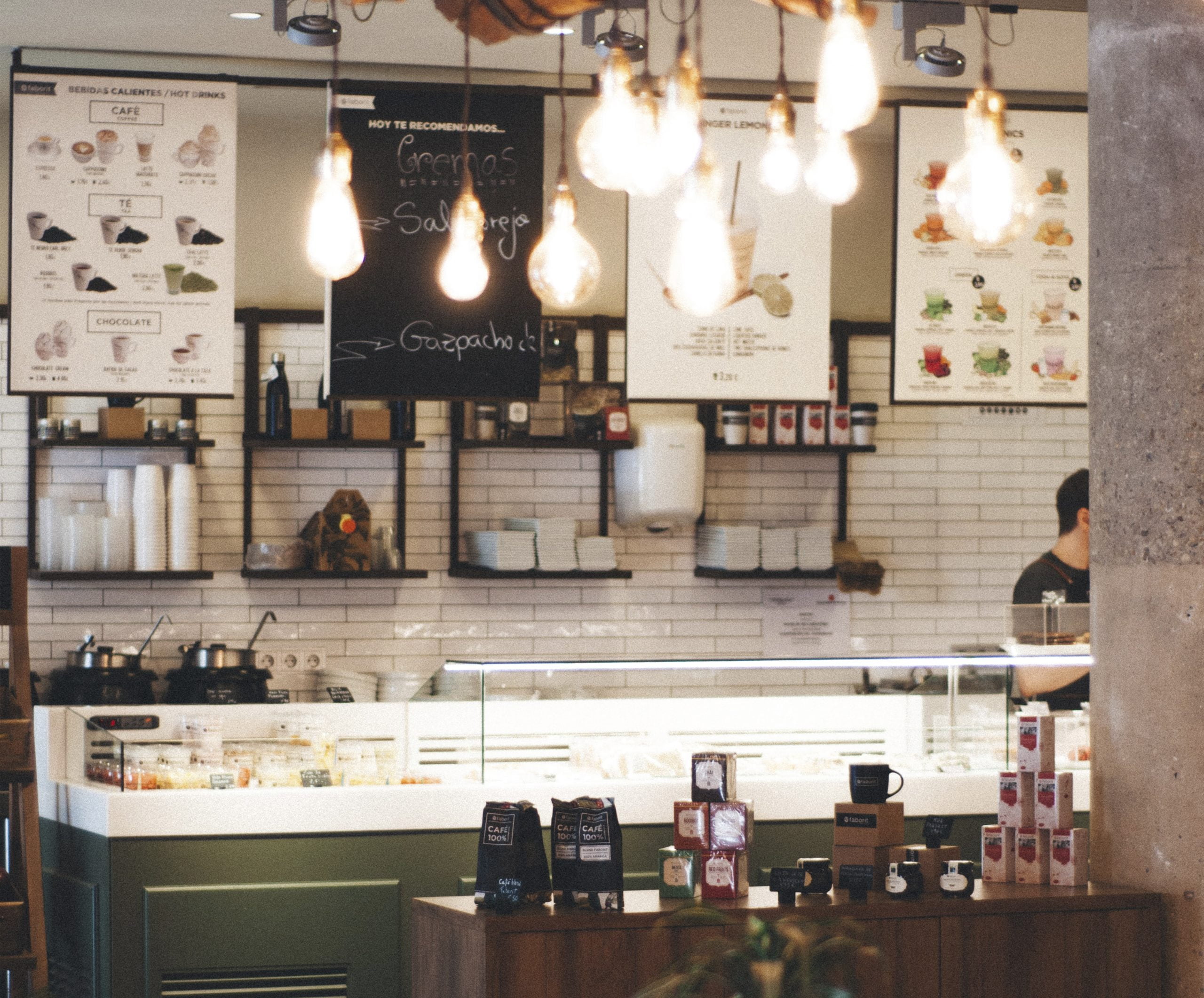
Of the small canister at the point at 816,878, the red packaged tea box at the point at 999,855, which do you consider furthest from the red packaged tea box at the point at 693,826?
the red packaged tea box at the point at 999,855

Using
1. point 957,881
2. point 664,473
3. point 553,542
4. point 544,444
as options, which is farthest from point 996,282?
point 957,881

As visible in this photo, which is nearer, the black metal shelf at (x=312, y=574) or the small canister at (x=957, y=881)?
the small canister at (x=957, y=881)

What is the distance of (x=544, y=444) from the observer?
285 inches

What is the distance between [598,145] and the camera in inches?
110

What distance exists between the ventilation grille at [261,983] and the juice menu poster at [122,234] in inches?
80.1

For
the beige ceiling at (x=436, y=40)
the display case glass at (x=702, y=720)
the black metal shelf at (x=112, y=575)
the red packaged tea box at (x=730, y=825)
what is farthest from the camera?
the black metal shelf at (x=112, y=575)

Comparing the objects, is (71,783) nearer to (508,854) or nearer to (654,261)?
(508,854)

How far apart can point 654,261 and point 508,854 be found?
2674 millimetres

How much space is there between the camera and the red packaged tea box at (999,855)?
420 centimetres

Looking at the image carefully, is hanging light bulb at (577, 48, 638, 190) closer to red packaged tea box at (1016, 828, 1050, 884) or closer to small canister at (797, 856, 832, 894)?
small canister at (797, 856, 832, 894)

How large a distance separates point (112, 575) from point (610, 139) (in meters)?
4.66

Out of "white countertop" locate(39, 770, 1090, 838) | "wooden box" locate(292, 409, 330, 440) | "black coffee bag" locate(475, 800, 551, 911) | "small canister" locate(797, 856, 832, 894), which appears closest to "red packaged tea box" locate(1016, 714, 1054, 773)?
"small canister" locate(797, 856, 832, 894)

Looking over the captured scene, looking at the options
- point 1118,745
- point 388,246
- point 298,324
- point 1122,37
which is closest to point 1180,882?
point 1118,745

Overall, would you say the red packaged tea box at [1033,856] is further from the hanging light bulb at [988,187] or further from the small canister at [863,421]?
the small canister at [863,421]
